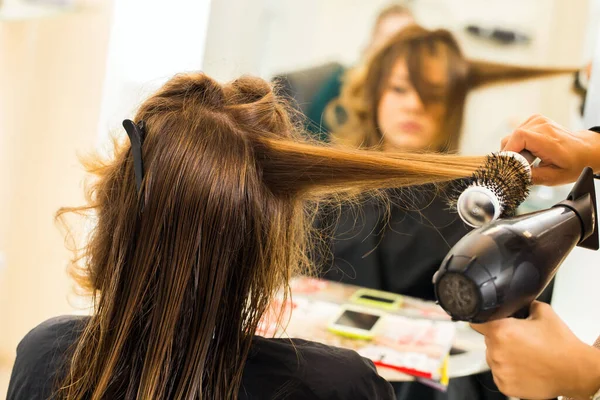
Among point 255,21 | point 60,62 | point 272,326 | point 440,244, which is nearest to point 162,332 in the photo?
point 272,326

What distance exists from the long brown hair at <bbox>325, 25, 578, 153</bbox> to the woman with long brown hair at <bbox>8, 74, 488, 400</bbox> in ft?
3.71

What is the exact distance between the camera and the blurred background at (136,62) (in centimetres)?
190

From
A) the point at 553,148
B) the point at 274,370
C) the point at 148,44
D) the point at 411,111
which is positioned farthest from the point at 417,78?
the point at 274,370

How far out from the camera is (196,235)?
0.71 metres

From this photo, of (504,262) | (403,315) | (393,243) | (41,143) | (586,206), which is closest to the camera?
(504,262)

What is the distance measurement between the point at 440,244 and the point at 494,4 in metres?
0.82

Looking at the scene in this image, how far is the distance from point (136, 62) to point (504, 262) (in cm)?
211

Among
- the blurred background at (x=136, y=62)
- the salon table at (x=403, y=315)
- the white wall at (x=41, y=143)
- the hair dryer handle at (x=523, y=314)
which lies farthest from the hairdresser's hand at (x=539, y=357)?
the white wall at (x=41, y=143)

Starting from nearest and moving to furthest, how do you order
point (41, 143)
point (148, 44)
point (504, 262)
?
1. point (504, 262)
2. point (148, 44)
3. point (41, 143)

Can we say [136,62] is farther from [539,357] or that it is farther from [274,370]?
[539,357]

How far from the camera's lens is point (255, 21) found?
222 cm

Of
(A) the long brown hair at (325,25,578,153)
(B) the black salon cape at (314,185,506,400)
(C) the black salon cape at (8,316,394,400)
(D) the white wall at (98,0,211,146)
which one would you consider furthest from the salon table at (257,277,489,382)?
(D) the white wall at (98,0,211,146)

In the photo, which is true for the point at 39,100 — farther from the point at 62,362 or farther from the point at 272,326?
the point at 62,362

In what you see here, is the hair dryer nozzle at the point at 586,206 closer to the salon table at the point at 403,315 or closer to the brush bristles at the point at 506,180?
the brush bristles at the point at 506,180
